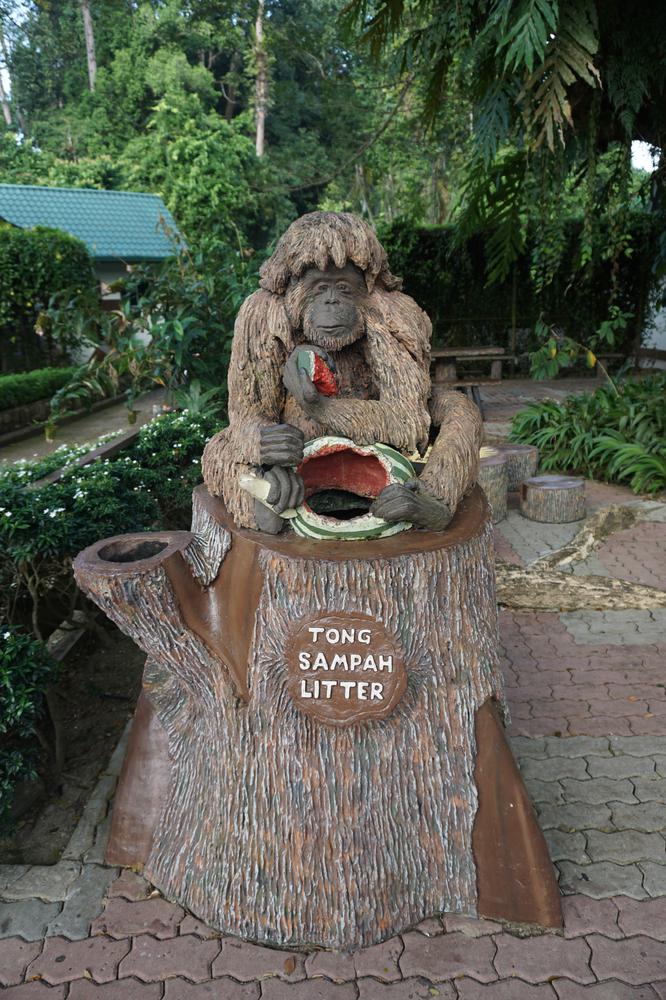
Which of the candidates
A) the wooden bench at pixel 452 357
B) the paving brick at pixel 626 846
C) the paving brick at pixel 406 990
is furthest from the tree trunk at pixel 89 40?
the paving brick at pixel 406 990

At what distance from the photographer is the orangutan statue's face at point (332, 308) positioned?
198 centimetres

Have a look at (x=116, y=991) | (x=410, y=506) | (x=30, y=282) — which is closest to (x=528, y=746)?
(x=410, y=506)

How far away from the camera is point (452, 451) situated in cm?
192

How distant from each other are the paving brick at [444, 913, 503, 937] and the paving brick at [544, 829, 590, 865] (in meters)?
0.34

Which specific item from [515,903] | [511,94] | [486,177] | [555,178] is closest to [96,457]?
[515,903]

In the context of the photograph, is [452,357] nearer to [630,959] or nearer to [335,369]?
[335,369]

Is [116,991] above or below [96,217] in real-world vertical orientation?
below

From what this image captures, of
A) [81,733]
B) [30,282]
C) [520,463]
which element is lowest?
[81,733]

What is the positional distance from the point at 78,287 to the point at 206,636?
32.8ft

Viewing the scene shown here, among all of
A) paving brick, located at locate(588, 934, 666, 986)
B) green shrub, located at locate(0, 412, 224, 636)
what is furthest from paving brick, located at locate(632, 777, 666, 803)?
green shrub, located at locate(0, 412, 224, 636)

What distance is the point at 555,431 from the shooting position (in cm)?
652

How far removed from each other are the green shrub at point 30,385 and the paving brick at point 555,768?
28.0ft

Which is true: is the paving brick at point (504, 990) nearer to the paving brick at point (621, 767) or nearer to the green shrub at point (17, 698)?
the paving brick at point (621, 767)

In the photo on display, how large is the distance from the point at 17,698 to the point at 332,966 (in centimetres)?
113
